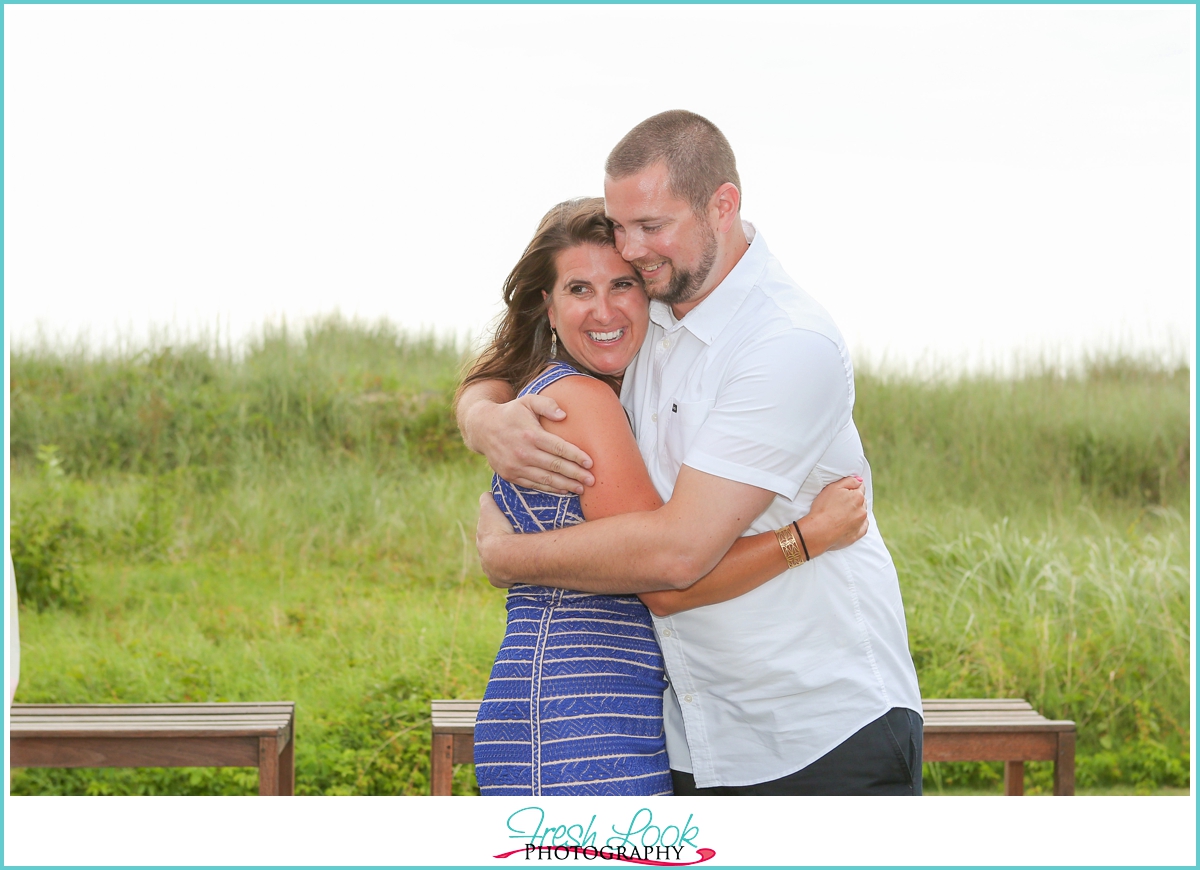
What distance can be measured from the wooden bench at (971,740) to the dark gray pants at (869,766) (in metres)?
1.30

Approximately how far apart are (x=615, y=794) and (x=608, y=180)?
1200mm

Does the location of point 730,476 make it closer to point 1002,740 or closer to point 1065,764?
point 1002,740

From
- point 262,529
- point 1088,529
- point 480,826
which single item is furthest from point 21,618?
point 1088,529

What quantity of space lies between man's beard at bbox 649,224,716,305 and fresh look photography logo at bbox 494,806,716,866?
1.03 meters

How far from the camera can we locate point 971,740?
339 centimetres

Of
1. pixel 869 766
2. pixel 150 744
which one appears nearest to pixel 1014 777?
pixel 869 766

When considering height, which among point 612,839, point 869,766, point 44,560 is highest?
point 869,766

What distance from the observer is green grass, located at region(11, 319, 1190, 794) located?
4504mm

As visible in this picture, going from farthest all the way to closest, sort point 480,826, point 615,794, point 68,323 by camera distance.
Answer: point 68,323, point 480,826, point 615,794

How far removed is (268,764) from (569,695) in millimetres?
1674

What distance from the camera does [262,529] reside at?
20.0 feet

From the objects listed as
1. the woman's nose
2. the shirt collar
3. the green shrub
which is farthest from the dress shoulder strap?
the green shrub

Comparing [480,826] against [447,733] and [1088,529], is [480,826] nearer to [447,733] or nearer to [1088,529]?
[447,733]

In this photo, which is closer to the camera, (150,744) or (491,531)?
(491,531)
